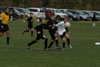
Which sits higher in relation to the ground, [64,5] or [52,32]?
[52,32]

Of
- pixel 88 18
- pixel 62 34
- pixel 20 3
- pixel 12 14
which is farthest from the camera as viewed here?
pixel 20 3

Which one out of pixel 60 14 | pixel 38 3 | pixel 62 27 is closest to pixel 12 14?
pixel 60 14

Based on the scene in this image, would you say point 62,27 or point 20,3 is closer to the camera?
point 62,27

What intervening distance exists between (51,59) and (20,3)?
6464 centimetres

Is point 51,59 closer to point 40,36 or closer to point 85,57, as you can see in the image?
point 85,57

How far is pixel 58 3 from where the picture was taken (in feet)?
268

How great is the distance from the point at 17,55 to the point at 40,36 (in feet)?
7.69

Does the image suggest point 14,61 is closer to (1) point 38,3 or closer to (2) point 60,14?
(2) point 60,14

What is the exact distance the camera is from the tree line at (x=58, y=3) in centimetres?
7919

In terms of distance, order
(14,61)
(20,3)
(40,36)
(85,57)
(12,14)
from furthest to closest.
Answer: (20,3) < (12,14) < (40,36) < (85,57) < (14,61)

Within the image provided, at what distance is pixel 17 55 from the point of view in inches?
640

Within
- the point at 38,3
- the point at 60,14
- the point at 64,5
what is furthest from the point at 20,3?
the point at 60,14

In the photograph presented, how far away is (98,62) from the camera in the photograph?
571 inches

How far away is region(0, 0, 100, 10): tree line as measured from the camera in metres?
79.2
